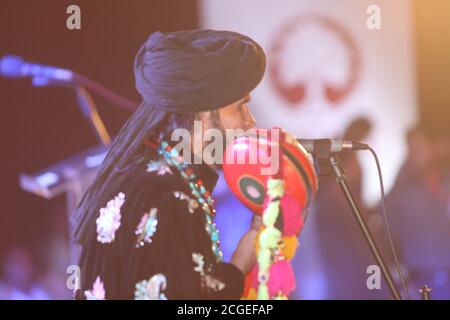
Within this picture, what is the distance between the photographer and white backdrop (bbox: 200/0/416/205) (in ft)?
9.04

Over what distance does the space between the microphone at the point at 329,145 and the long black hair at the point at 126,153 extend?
0.31 m

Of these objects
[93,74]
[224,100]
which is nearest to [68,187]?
[93,74]

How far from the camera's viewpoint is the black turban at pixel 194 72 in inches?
71.2

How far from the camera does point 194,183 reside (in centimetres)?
179

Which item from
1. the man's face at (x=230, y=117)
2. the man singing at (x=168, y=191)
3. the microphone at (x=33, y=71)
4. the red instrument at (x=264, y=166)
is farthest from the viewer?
the microphone at (x=33, y=71)

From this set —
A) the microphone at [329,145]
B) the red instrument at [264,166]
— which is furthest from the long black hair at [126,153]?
the microphone at [329,145]

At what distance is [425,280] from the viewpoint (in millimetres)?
2996

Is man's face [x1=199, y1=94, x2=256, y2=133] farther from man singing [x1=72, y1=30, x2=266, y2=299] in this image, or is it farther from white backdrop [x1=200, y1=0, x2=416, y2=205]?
white backdrop [x1=200, y1=0, x2=416, y2=205]

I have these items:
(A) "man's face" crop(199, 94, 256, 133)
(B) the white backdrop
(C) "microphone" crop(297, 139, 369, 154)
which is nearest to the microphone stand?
(C) "microphone" crop(297, 139, 369, 154)

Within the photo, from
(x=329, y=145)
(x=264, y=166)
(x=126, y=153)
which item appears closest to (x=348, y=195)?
(x=329, y=145)

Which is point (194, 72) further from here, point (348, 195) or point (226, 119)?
point (348, 195)

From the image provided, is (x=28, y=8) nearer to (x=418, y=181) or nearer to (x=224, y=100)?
(x=224, y=100)

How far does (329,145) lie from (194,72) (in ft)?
1.31

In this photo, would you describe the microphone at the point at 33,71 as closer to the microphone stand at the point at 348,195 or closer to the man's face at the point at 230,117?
the man's face at the point at 230,117
